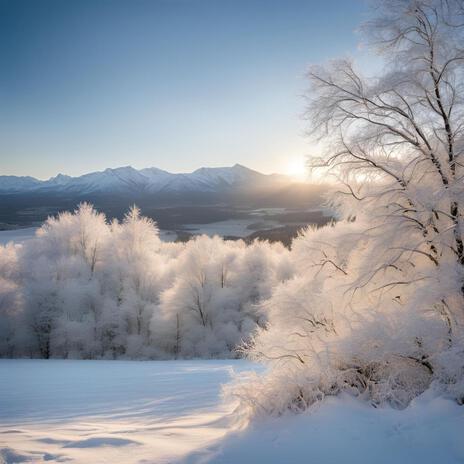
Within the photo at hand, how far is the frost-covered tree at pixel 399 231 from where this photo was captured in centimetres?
642

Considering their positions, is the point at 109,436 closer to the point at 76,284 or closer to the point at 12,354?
the point at 76,284

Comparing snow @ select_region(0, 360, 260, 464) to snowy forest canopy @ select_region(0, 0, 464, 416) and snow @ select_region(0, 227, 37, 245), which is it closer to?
snowy forest canopy @ select_region(0, 0, 464, 416)

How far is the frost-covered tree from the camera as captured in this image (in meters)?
6.42

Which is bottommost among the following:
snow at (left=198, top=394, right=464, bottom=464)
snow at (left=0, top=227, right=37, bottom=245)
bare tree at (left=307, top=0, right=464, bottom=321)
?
snow at (left=198, top=394, right=464, bottom=464)

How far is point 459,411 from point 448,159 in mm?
4930

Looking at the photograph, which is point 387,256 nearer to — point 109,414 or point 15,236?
point 109,414

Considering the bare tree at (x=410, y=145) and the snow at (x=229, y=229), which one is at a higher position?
the bare tree at (x=410, y=145)

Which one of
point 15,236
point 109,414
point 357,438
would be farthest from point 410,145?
point 15,236

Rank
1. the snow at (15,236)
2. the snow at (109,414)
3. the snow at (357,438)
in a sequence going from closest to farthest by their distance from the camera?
the snow at (357,438), the snow at (109,414), the snow at (15,236)

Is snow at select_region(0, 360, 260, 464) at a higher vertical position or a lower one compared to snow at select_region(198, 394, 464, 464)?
lower

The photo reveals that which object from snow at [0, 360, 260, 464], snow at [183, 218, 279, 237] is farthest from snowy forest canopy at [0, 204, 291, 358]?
snow at [183, 218, 279, 237]

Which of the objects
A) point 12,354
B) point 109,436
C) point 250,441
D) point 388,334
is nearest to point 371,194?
point 388,334

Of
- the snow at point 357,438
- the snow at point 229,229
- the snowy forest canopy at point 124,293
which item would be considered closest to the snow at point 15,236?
the snowy forest canopy at point 124,293

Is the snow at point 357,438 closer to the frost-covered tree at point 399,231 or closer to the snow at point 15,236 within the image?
the frost-covered tree at point 399,231
